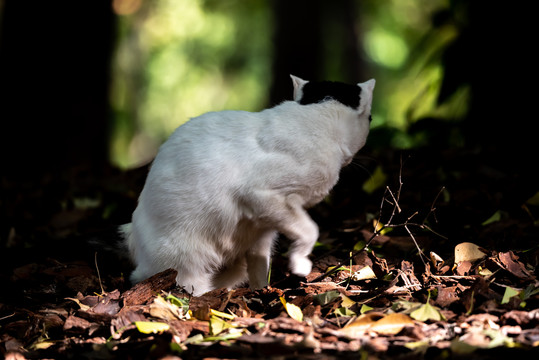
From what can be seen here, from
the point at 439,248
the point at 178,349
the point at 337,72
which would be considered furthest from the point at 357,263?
the point at 337,72

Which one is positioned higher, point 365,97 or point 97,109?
point 365,97

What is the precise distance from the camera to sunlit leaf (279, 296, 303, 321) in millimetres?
2602

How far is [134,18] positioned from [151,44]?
5213 millimetres

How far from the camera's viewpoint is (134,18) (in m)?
20.8

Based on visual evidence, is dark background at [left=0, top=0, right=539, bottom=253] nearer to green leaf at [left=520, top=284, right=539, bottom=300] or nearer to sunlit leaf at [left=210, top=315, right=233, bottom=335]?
green leaf at [left=520, top=284, right=539, bottom=300]

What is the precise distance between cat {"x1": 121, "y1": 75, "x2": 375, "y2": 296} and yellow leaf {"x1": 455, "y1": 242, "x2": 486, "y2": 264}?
2.45ft

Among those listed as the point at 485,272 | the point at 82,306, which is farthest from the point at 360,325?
the point at 82,306

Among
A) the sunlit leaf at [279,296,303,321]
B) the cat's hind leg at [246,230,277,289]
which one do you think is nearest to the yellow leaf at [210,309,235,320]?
the sunlit leaf at [279,296,303,321]

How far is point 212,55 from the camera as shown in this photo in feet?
82.1

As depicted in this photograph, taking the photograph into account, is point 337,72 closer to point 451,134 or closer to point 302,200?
point 451,134

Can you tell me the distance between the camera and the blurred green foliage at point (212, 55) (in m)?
19.2

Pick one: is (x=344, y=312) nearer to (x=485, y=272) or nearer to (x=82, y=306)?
(x=485, y=272)

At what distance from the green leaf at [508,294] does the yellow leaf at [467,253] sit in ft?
1.46

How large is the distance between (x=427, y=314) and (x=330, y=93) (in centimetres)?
134
